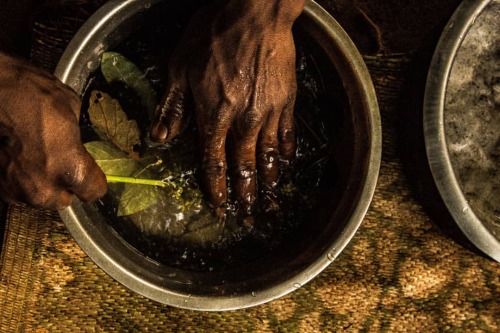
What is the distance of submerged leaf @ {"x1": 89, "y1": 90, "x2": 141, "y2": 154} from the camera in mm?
1463

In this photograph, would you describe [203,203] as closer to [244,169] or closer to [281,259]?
[244,169]

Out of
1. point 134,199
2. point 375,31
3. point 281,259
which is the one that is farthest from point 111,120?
point 375,31


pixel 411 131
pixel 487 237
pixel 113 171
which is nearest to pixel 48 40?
pixel 113 171

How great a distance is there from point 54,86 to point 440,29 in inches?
42.8

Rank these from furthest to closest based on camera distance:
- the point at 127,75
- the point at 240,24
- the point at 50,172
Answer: the point at 127,75, the point at 240,24, the point at 50,172

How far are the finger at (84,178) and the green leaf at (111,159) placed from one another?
18 centimetres

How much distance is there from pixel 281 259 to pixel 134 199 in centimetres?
47

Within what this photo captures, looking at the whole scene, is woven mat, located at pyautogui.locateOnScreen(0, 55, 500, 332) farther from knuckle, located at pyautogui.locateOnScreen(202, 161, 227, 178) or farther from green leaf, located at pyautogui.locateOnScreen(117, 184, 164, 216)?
knuckle, located at pyautogui.locateOnScreen(202, 161, 227, 178)

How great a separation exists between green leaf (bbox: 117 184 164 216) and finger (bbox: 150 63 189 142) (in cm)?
16

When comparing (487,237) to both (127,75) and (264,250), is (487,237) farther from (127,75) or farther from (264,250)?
(127,75)

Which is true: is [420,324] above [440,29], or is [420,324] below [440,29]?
below

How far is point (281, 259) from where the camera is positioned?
4.91 feet

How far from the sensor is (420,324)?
1749 mm

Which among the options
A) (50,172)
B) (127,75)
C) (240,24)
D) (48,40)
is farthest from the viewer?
(48,40)
